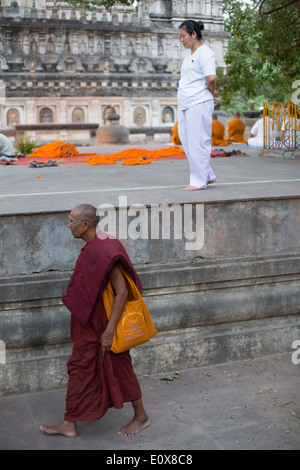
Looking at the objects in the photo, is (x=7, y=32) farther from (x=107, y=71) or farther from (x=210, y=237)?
(x=210, y=237)

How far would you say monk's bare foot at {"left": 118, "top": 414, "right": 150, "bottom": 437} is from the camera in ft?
13.7

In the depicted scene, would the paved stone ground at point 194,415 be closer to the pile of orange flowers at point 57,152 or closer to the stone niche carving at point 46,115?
the pile of orange flowers at point 57,152

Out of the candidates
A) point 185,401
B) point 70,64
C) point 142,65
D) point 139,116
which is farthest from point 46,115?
point 185,401

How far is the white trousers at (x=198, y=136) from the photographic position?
6277 millimetres

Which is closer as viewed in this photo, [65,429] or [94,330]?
[94,330]

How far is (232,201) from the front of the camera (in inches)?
216

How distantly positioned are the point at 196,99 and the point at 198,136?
341 millimetres

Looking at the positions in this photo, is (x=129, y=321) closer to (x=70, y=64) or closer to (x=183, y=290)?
(x=183, y=290)

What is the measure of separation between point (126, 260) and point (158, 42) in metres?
22.2

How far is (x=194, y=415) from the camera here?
14.8 ft

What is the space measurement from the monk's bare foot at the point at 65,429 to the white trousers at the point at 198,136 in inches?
114

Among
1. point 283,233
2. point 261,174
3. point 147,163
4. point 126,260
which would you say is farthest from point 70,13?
point 126,260

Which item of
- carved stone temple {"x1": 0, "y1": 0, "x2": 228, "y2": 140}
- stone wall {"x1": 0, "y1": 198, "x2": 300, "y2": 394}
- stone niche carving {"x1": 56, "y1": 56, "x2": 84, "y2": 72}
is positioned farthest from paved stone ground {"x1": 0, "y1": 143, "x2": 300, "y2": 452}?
stone niche carving {"x1": 56, "y1": 56, "x2": 84, "y2": 72}

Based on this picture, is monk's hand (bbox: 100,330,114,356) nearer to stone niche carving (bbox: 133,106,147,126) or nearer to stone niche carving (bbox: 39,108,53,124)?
stone niche carving (bbox: 39,108,53,124)
